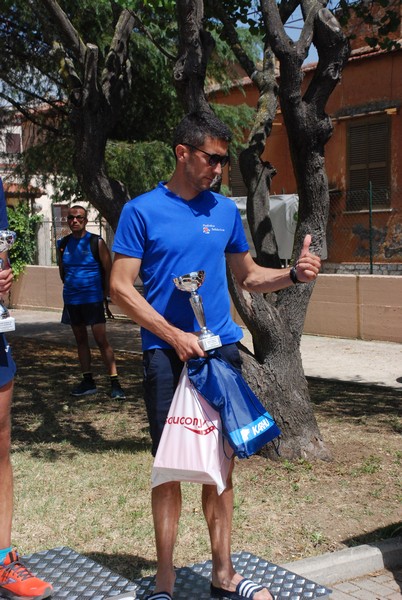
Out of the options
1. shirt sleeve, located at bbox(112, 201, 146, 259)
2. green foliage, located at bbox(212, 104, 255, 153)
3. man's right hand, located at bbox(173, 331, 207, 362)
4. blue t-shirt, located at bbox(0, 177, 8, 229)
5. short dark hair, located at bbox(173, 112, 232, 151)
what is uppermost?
green foliage, located at bbox(212, 104, 255, 153)

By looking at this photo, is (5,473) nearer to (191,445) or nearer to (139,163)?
(191,445)

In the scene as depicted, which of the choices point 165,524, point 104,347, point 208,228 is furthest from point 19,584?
point 104,347

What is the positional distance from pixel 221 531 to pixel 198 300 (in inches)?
Result: 40.5

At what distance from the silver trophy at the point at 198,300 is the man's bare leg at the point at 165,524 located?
0.63 m

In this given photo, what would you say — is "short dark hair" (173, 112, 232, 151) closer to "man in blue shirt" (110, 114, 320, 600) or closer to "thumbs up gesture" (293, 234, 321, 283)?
"man in blue shirt" (110, 114, 320, 600)

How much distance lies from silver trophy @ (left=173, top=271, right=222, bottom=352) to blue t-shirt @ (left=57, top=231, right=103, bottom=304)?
4985mm

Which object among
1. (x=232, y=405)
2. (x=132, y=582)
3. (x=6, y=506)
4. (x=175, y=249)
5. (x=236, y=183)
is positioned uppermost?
(x=236, y=183)

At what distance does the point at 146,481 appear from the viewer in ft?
18.0

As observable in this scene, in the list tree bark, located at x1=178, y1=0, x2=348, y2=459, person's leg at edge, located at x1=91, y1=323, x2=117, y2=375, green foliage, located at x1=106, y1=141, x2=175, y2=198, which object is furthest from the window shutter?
tree bark, located at x1=178, y1=0, x2=348, y2=459

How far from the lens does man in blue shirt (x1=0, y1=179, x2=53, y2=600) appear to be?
3.61 metres

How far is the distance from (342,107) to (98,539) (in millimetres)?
15967

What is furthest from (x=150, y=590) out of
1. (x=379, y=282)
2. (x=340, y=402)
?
(x=379, y=282)

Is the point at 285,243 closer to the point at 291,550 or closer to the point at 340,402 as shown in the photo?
the point at 340,402

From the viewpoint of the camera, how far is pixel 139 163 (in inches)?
473
